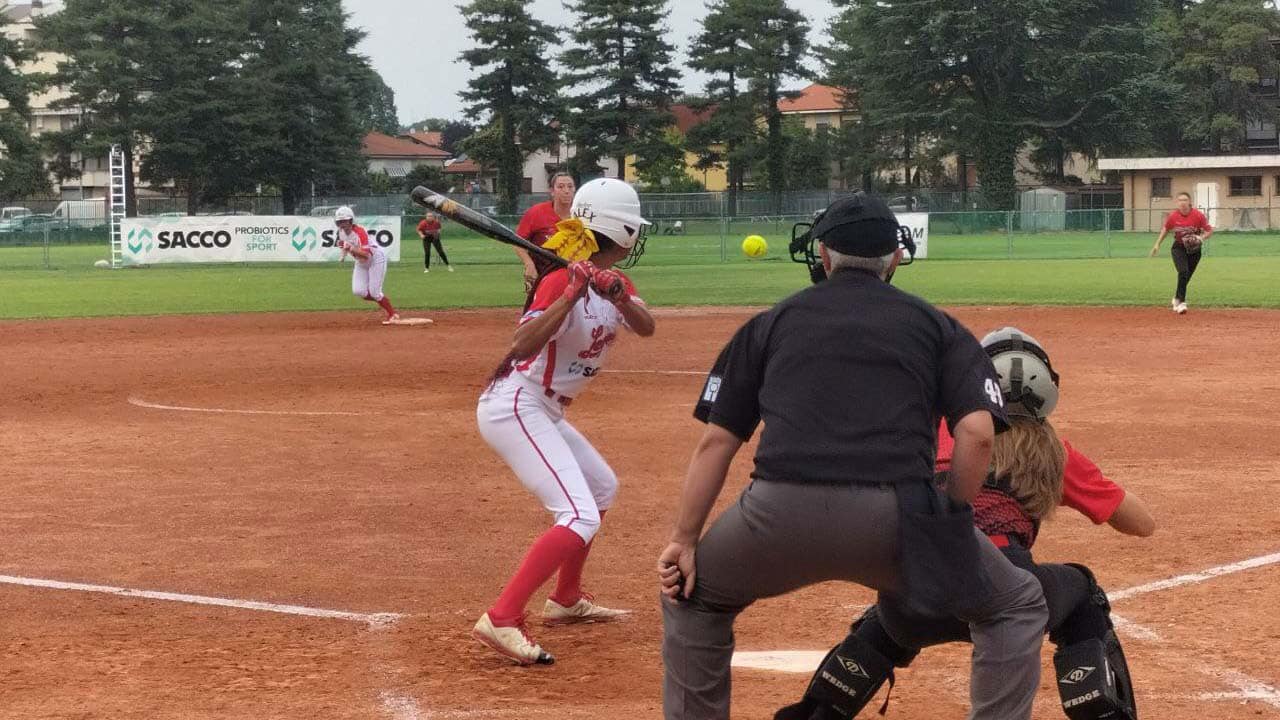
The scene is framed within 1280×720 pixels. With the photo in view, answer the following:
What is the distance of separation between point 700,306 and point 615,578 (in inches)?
729

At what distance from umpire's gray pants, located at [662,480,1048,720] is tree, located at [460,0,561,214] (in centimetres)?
8047

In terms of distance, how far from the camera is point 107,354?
19.7 m

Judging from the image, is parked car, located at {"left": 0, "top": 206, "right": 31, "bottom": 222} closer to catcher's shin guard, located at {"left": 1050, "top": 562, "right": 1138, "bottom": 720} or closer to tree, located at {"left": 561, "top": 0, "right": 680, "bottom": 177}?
tree, located at {"left": 561, "top": 0, "right": 680, "bottom": 177}

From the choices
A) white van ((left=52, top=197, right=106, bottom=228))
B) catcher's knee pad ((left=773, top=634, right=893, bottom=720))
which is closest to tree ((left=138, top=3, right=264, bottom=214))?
white van ((left=52, top=197, right=106, bottom=228))

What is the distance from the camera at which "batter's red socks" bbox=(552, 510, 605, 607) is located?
691cm

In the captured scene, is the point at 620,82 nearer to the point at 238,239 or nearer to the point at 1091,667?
the point at 238,239

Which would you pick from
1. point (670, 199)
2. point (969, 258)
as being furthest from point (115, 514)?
point (670, 199)

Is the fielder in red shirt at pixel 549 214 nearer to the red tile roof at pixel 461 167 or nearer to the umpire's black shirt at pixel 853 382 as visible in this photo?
the umpire's black shirt at pixel 853 382

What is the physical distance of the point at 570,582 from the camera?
6965 millimetres

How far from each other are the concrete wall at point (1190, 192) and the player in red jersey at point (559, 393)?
64751 millimetres

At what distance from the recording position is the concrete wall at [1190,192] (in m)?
69.2

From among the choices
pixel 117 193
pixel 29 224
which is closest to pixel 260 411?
pixel 117 193

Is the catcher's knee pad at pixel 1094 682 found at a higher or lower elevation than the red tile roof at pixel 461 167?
lower

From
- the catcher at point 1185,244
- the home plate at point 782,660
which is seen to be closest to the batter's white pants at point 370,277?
the catcher at point 1185,244
